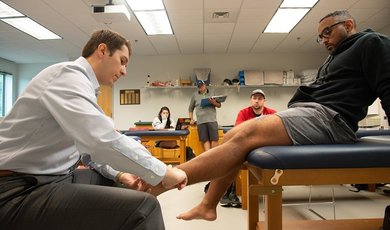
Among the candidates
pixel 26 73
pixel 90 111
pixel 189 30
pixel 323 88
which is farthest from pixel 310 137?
pixel 26 73

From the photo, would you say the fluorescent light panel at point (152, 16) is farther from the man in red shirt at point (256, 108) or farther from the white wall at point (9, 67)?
the white wall at point (9, 67)

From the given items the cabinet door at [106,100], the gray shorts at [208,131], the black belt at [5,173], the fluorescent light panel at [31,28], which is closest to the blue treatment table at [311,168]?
the black belt at [5,173]

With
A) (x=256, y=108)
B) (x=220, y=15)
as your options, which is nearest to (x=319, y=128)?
(x=256, y=108)

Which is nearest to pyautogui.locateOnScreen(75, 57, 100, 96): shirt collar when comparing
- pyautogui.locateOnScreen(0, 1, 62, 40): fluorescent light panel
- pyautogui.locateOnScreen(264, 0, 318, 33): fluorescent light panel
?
pyautogui.locateOnScreen(264, 0, 318, 33): fluorescent light panel

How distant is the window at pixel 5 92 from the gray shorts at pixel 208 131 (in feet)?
17.3

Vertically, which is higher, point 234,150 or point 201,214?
point 234,150

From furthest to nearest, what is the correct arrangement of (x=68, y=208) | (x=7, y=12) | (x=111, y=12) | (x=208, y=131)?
(x=208, y=131)
(x=7, y=12)
(x=111, y=12)
(x=68, y=208)

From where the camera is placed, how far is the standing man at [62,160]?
29.7 inches

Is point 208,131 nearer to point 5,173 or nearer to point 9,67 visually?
point 5,173

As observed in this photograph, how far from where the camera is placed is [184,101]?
22.4 ft

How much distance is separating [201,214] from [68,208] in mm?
702

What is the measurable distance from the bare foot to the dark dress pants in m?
0.53

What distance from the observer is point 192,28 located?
5.00 meters

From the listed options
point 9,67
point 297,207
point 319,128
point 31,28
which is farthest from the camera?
point 9,67
